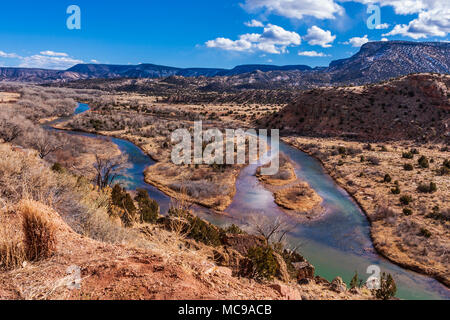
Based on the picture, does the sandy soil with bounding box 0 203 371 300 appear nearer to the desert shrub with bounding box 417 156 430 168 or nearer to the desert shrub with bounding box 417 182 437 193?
the desert shrub with bounding box 417 182 437 193

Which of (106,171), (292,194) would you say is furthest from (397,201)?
(106,171)

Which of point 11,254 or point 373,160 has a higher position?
point 11,254

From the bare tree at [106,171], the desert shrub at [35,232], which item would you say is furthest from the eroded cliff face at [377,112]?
the desert shrub at [35,232]

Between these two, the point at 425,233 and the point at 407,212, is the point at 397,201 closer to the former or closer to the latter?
the point at 407,212
